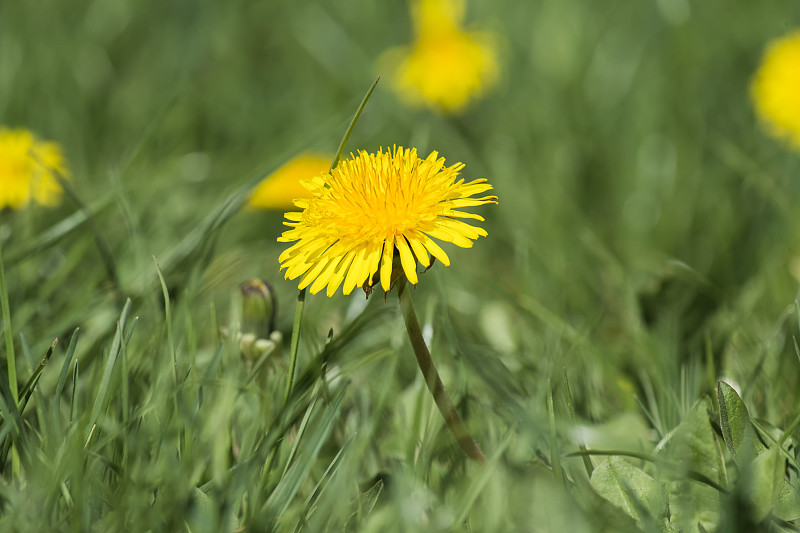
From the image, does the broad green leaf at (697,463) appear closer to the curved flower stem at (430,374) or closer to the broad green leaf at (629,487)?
the broad green leaf at (629,487)

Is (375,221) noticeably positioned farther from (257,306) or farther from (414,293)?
(414,293)

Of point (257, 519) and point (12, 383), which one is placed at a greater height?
point (12, 383)

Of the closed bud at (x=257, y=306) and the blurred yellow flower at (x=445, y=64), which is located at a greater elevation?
the blurred yellow flower at (x=445, y=64)

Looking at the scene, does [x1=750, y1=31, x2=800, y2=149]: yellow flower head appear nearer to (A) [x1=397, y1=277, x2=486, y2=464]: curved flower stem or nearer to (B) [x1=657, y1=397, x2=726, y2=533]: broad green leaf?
(B) [x1=657, y1=397, x2=726, y2=533]: broad green leaf

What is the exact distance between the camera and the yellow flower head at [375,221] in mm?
998

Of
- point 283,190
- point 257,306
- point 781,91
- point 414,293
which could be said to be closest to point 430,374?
point 257,306

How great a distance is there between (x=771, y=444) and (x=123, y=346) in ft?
3.08

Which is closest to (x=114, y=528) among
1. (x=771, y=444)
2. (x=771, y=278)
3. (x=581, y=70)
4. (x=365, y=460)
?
(x=365, y=460)

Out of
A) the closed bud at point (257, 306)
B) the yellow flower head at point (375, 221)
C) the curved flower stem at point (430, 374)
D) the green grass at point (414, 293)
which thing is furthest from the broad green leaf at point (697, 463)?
the closed bud at point (257, 306)

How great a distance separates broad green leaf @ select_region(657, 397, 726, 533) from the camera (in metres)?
1.03

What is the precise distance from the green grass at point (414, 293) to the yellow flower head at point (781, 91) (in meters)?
0.13

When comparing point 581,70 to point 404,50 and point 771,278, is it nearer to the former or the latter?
point 404,50

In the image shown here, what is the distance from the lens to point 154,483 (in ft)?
3.35


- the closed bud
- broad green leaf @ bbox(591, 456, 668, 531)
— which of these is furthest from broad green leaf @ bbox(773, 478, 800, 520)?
the closed bud
